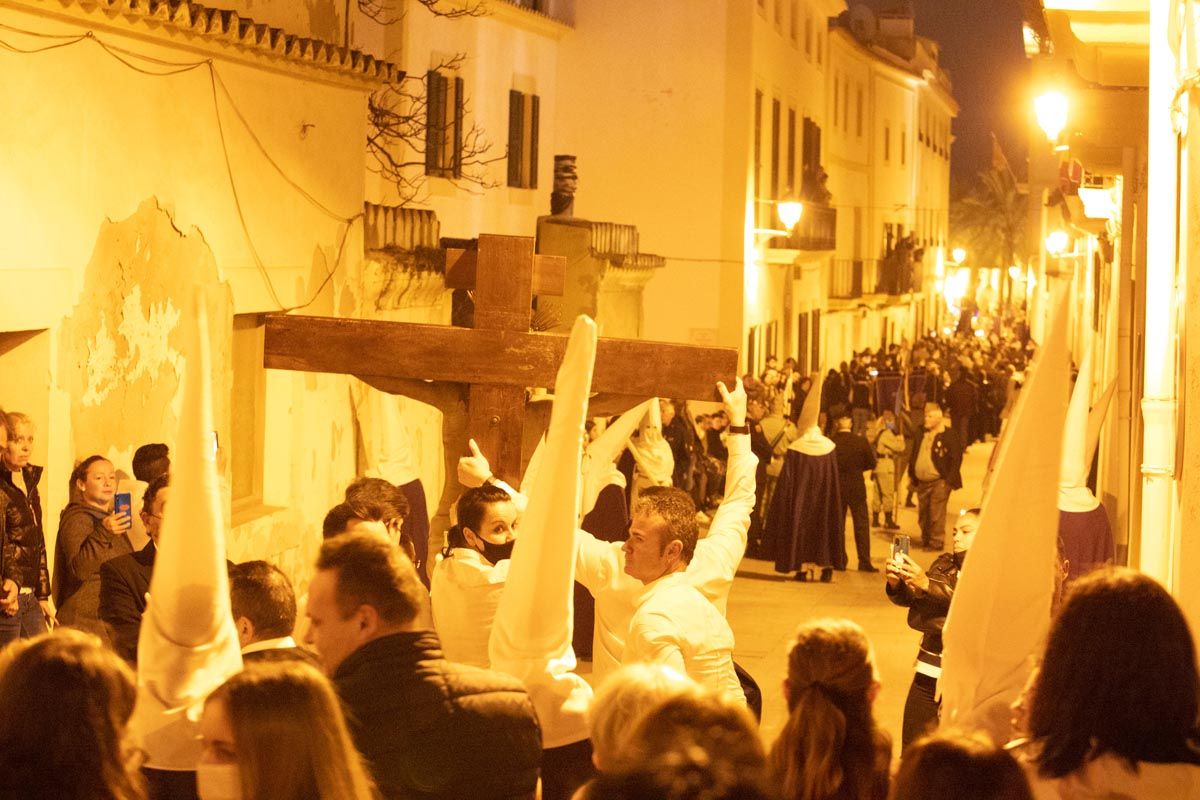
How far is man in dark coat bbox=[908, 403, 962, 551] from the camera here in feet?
59.4

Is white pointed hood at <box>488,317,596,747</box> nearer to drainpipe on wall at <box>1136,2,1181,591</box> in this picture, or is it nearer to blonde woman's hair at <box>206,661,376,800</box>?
blonde woman's hair at <box>206,661,376,800</box>

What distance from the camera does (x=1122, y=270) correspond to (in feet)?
49.0

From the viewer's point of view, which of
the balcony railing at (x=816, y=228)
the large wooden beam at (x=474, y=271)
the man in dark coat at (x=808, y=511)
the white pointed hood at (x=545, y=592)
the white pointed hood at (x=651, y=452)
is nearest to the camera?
the white pointed hood at (x=545, y=592)

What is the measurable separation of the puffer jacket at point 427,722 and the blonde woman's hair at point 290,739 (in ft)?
1.61

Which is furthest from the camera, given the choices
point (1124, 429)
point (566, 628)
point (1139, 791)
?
point (1124, 429)

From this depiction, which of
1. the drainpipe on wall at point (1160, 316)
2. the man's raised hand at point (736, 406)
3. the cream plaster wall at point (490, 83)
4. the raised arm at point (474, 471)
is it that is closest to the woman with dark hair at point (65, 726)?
the raised arm at point (474, 471)

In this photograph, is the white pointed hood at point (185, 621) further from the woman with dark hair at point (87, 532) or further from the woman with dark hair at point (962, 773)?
the woman with dark hair at point (87, 532)

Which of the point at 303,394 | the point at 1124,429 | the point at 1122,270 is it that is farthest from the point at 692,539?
the point at 1122,270

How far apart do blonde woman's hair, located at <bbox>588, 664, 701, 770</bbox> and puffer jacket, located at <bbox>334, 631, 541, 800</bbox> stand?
35 cm

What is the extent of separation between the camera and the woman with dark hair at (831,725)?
4094 millimetres

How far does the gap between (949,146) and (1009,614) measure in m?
65.0

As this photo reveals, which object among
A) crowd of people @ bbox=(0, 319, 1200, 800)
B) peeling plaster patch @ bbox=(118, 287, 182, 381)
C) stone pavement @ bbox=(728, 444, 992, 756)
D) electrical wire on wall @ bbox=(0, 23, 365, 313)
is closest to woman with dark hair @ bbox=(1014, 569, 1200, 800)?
crowd of people @ bbox=(0, 319, 1200, 800)

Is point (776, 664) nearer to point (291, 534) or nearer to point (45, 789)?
point (291, 534)

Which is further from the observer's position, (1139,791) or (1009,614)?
(1009,614)
